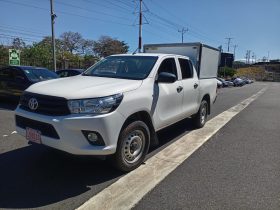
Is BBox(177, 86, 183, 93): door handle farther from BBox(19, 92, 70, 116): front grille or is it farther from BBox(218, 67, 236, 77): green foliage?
BBox(218, 67, 236, 77): green foliage

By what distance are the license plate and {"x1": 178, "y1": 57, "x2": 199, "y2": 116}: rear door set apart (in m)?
3.12

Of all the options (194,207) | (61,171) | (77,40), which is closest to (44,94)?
(61,171)

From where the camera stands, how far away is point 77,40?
8175 centimetres

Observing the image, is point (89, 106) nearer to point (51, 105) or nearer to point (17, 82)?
point (51, 105)

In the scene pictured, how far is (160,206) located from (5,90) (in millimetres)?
8962

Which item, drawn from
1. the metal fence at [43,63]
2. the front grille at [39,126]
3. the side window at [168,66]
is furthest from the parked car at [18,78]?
the metal fence at [43,63]

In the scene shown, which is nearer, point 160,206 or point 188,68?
point 160,206

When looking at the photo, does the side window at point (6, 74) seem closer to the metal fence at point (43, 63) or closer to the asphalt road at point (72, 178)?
the asphalt road at point (72, 178)

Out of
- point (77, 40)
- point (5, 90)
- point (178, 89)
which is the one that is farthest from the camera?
point (77, 40)

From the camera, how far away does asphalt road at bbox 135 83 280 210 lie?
371cm

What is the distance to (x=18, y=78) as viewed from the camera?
10.3 metres

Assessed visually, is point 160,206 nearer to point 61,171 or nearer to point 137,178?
point 137,178

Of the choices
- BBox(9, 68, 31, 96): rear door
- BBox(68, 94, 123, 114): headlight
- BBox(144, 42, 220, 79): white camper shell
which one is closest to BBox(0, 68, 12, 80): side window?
BBox(9, 68, 31, 96): rear door

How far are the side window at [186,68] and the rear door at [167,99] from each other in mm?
372
